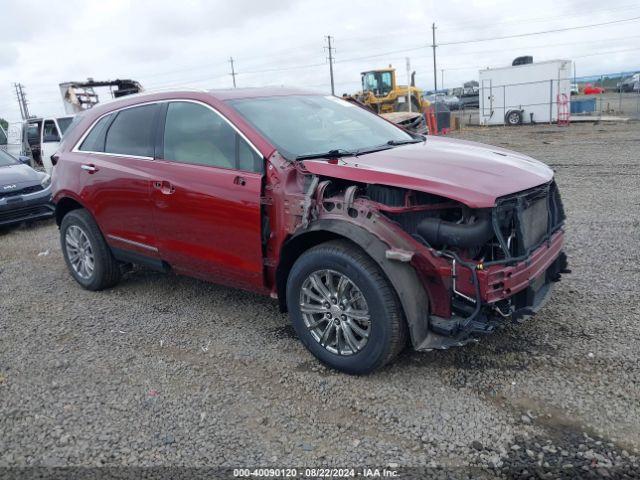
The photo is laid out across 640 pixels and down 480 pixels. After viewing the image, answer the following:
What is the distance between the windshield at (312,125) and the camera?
3986 mm

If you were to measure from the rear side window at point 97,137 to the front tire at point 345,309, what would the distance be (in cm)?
267

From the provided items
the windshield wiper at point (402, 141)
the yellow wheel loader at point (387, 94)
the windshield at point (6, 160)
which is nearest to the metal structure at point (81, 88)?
the windshield at point (6, 160)

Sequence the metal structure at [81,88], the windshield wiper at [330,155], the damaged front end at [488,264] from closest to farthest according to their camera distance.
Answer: the damaged front end at [488,264] → the windshield wiper at [330,155] → the metal structure at [81,88]

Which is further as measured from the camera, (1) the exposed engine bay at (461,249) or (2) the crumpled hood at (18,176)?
(2) the crumpled hood at (18,176)

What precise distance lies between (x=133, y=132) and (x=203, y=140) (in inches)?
39.2

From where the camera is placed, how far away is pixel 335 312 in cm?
354

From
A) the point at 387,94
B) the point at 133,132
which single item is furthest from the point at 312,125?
the point at 387,94

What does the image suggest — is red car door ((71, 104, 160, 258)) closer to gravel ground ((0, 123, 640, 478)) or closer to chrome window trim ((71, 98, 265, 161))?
chrome window trim ((71, 98, 265, 161))

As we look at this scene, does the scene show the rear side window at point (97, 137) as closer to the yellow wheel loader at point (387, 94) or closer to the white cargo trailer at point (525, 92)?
the yellow wheel loader at point (387, 94)

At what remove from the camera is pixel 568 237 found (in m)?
6.37

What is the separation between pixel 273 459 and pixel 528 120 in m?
26.2

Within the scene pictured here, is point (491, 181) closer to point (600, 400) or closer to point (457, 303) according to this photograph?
point (457, 303)

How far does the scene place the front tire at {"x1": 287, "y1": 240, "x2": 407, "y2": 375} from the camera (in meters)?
3.29

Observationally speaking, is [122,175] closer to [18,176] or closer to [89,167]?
[89,167]
